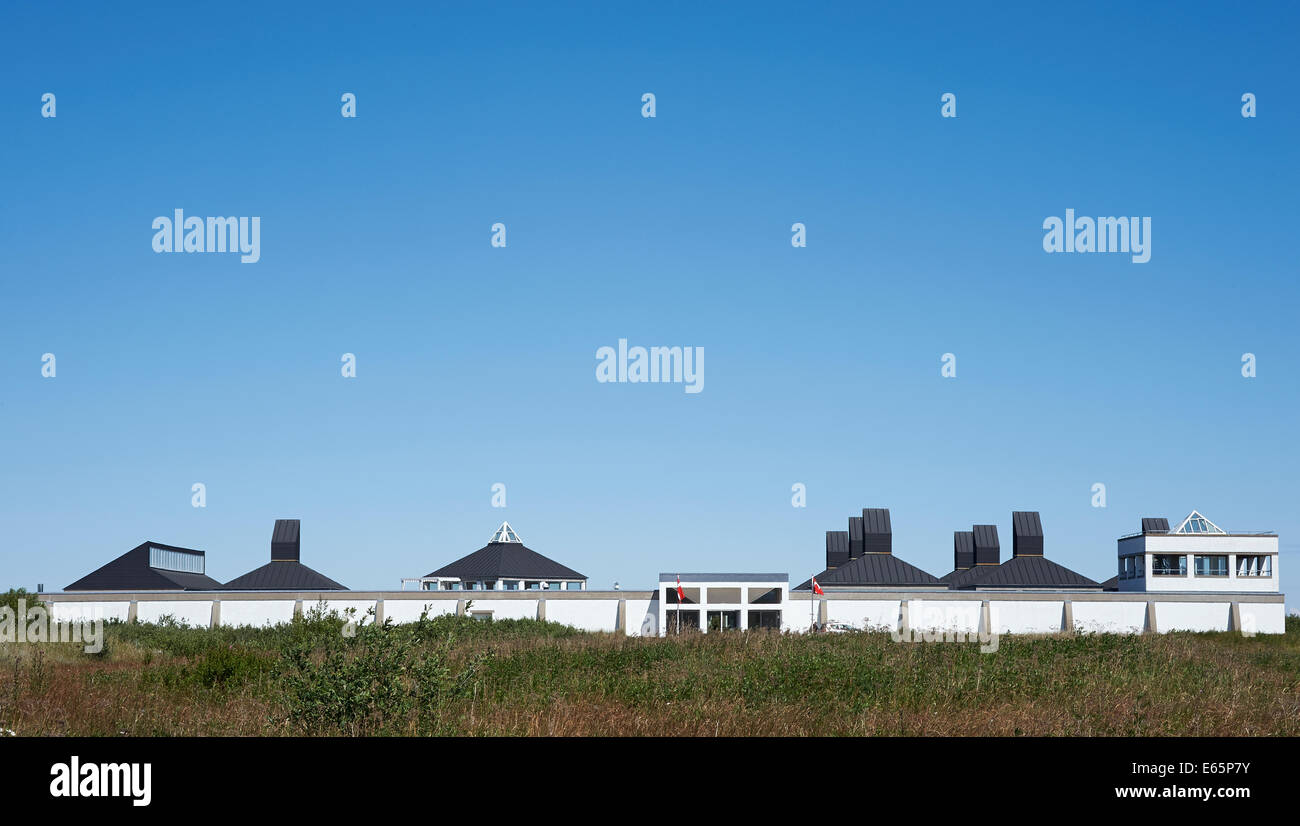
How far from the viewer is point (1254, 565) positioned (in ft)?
236

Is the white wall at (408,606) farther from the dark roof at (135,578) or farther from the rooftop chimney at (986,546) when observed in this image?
the rooftop chimney at (986,546)

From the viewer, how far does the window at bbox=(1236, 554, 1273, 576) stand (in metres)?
71.6

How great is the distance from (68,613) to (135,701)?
53.6 metres

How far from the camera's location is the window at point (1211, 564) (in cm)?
7200

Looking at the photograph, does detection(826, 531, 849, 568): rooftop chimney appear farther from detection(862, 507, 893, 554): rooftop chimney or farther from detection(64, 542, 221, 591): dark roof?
detection(64, 542, 221, 591): dark roof

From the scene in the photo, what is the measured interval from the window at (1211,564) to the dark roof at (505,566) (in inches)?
1794

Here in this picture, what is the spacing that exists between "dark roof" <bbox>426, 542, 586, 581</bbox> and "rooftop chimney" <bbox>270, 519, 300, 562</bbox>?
11.9m

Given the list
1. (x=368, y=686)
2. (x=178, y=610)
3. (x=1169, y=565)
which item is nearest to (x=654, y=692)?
(x=368, y=686)

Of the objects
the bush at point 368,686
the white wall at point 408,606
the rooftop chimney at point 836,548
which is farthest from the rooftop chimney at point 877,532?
the bush at point 368,686

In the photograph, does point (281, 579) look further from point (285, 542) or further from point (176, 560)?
point (176, 560)
